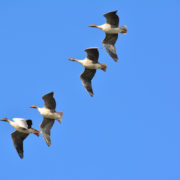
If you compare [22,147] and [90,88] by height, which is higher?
[90,88]

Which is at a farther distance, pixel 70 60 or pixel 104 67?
pixel 70 60

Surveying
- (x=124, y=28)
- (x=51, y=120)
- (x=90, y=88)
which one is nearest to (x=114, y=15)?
(x=124, y=28)

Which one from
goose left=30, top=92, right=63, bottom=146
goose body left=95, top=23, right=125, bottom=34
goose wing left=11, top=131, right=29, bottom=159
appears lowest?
goose wing left=11, top=131, right=29, bottom=159

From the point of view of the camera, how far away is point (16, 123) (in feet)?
101

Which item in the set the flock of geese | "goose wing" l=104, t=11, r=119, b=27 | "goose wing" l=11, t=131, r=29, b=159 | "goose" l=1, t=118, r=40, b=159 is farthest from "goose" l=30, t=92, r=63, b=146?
"goose wing" l=104, t=11, r=119, b=27

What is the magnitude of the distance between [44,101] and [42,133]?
1542 mm

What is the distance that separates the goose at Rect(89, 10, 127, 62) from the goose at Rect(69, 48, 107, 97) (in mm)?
871

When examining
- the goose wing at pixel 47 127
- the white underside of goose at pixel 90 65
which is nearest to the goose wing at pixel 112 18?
the white underside of goose at pixel 90 65

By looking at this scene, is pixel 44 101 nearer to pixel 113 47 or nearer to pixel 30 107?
pixel 30 107

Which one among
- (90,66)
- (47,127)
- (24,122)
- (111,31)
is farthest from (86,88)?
(24,122)

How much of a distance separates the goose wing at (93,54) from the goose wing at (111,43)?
85cm

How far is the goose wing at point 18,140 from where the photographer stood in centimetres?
3109

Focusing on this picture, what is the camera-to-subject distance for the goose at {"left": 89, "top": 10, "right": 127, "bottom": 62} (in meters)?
32.2

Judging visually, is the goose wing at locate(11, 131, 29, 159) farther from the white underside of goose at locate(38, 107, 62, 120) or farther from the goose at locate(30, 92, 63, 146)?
the white underside of goose at locate(38, 107, 62, 120)
